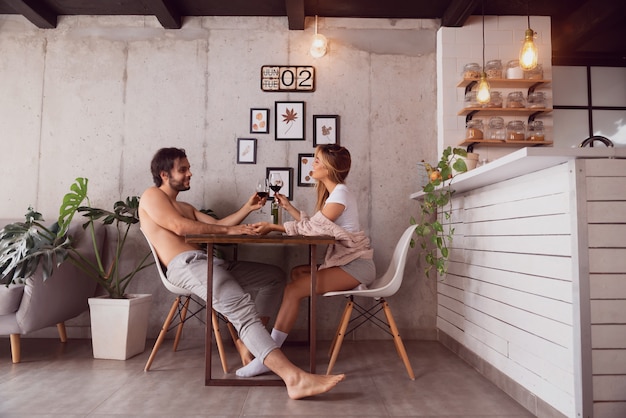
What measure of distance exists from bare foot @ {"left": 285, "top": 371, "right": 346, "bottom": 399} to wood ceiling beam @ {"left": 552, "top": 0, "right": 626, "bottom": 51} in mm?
3555

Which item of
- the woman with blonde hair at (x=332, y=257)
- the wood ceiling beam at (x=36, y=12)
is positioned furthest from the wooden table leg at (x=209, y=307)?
the wood ceiling beam at (x=36, y=12)

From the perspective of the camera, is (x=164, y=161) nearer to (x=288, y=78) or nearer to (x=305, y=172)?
(x=305, y=172)

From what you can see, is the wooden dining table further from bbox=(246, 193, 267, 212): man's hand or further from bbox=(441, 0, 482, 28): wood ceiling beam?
bbox=(441, 0, 482, 28): wood ceiling beam

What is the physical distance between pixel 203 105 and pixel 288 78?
749mm

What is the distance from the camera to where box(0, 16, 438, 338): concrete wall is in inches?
141

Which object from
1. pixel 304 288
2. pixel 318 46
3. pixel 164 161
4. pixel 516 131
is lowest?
pixel 304 288

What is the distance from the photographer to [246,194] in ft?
11.7

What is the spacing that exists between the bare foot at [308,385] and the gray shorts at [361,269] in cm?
63

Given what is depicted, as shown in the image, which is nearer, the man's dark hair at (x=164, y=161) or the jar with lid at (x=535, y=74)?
the man's dark hair at (x=164, y=161)

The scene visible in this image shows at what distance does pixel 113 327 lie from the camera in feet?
9.21

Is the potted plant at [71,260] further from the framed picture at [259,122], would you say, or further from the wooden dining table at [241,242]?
the framed picture at [259,122]

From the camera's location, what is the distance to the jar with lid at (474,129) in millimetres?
3362

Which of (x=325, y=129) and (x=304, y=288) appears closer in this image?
(x=304, y=288)

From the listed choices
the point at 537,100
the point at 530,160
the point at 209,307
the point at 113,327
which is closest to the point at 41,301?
the point at 113,327
